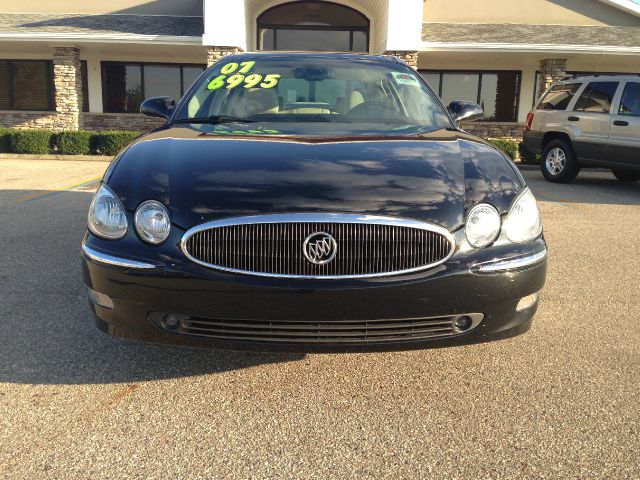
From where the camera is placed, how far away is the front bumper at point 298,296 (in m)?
2.27

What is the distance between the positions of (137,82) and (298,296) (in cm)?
1878

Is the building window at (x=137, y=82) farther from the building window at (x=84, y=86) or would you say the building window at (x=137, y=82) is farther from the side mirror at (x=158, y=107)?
the side mirror at (x=158, y=107)

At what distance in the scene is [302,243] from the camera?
2.28 metres

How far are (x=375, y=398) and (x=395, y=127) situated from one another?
1585 mm

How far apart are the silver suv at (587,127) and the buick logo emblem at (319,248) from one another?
8839mm

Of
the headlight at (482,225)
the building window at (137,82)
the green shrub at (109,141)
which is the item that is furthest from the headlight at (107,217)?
the building window at (137,82)

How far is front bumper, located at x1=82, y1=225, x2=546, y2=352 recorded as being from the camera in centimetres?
227

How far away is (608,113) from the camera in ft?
32.1

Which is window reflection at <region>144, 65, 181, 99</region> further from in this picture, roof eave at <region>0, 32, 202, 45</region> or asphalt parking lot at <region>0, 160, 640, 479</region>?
asphalt parking lot at <region>0, 160, 640, 479</region>

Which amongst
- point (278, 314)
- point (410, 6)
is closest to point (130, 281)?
point (278, 314)

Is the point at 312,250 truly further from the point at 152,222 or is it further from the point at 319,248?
the point at 152,222

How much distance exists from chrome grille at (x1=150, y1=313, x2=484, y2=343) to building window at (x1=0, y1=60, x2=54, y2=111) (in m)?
19.4

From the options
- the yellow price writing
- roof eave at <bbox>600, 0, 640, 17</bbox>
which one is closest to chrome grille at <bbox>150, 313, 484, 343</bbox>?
the yellow price writing

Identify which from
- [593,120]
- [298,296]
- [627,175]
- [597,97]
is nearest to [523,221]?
[298,296]
